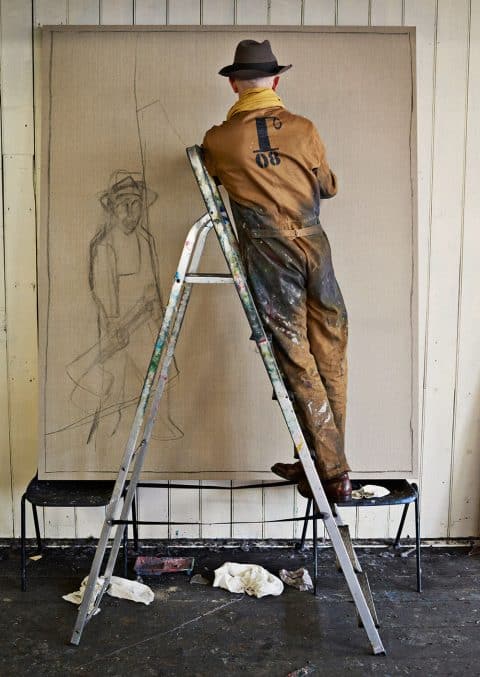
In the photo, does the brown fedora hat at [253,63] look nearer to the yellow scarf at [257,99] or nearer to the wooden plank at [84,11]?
the yellow scarf at [257,99]

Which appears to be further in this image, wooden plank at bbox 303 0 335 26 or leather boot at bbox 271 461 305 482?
wooden plank at bbox 303 0 335 26

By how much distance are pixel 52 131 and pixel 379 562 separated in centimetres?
223

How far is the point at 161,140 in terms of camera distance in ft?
9.64

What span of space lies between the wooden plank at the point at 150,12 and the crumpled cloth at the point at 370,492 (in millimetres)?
2027

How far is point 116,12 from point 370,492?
2164 mm

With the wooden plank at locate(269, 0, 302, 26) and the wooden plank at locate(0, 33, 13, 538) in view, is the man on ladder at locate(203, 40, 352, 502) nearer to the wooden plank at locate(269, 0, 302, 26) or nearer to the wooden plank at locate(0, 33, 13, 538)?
the wooden plank at locate(269, 0, 302, 26)

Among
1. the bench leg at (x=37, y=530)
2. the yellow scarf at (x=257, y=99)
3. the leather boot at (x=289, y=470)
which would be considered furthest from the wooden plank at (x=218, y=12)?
the bench leg at (x=37, y=530)

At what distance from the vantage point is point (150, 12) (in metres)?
2.99

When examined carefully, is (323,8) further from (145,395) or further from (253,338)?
(145,395)

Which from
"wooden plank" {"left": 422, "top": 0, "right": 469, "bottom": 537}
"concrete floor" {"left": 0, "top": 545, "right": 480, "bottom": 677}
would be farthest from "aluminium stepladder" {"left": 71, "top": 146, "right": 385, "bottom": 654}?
"wooden plank" {"left": 422, "top": 0, "right": 469, "bottom": 537}

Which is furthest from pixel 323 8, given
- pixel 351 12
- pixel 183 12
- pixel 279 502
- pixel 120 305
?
pixel 279 502

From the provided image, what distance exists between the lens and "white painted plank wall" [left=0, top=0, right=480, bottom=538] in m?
2.99

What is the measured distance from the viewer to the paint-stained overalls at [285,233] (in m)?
2.41

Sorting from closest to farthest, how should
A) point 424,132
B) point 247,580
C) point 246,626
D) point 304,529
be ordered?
1. point 246,626
2. point 247,580
3. point 424,132
4. point 304,529
